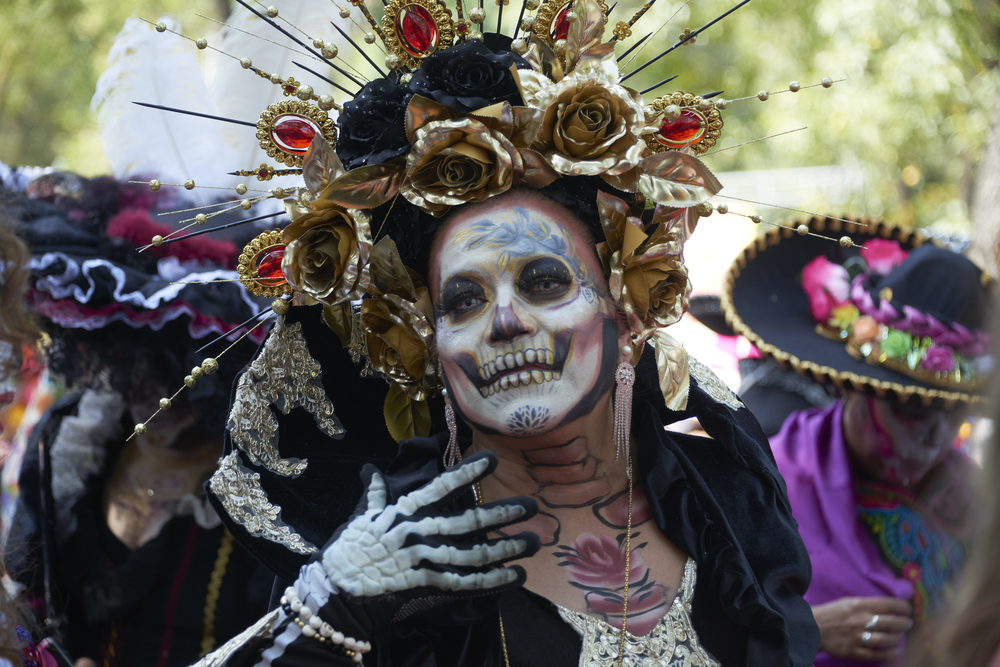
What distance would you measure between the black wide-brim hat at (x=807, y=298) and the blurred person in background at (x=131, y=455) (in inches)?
73.5

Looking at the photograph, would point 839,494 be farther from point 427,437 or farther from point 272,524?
point 272,524

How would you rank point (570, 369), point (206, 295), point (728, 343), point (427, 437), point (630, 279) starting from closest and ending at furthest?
point (570, 369), point (630, 279), point (427, 437), point (206, 295), point (728, 343)

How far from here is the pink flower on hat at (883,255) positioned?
350cm

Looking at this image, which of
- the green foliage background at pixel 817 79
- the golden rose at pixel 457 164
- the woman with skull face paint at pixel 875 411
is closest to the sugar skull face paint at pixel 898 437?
the woman with skull face paint at pixel 875 411

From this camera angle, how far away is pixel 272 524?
1.98 metres

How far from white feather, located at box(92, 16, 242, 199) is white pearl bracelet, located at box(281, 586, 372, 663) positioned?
2.03 m

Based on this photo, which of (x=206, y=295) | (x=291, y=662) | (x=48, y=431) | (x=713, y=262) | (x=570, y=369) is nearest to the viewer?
(x=291, y=662)

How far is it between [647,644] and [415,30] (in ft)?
4.63

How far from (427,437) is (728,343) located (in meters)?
3.14

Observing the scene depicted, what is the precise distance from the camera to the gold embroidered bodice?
1.81 meters

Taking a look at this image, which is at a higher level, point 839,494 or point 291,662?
point 291,662

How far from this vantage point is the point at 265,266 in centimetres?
205

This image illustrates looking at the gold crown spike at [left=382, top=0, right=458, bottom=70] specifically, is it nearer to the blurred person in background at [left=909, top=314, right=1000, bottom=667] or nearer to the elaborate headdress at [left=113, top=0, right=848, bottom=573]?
the elaborate headdress at [left=113, top=0, right=848, bottom=573]

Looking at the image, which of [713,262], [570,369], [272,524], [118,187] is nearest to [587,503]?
[570,369]
